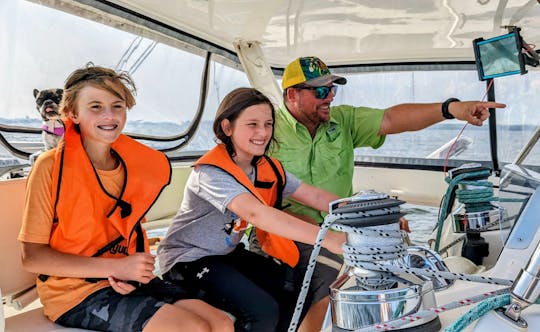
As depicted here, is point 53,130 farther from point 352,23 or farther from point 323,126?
point 352,23

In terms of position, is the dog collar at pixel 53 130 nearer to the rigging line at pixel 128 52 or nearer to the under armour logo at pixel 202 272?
the under armour logo at pixel 202 272

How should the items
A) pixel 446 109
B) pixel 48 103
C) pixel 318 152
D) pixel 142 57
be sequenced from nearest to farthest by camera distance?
1. pixel 446 109
2. pixel 318 152
3. pixel 48 103
4. pixel 142 57

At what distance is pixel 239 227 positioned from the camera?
1.95 metres

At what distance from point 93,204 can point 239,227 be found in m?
0.52

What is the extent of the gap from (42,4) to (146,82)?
1.50 meters

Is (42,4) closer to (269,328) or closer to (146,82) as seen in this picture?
(146,82)

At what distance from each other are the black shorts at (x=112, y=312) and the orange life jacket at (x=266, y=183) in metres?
0.49

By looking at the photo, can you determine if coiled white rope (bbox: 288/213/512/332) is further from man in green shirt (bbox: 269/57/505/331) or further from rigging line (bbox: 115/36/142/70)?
rigging line (bbox: 115/36/142/70)

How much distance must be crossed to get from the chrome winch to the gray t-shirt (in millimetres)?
1028

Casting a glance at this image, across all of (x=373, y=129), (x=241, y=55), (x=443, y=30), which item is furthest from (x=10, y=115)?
(x=443, y=30)

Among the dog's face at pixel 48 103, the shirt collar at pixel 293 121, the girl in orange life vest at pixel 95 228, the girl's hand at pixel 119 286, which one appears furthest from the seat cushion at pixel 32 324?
the shirt collar at pixel 293 121

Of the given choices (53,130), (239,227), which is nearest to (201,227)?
(239,227)

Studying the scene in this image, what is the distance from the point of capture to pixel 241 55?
431 centimetres

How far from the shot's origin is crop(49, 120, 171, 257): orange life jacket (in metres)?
1.70
